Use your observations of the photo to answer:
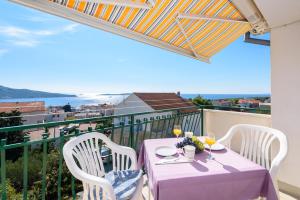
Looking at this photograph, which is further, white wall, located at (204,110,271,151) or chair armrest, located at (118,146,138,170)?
white wall, located at (204,110,271,151)

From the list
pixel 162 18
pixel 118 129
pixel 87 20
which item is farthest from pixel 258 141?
pixel 87 20

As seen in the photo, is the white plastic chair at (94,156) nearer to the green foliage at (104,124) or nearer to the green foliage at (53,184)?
the green foliage at (104,124)

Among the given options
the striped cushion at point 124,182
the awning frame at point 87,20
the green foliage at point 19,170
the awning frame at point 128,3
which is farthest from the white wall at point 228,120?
the green foliage at point 19,170

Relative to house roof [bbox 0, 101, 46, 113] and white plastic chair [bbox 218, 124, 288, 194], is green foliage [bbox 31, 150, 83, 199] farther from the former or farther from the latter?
white plastic chair [bbox 218, 124, 288, 194]

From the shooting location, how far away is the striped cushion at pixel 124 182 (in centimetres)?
189

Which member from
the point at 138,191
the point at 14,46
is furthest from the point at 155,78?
the point at 138,191

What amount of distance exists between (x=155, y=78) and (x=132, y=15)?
42.2 m

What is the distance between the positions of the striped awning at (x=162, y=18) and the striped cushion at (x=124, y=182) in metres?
2.33

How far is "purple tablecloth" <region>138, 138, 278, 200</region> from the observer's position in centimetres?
143

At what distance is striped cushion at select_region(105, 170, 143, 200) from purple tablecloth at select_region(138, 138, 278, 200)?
422 millimetres

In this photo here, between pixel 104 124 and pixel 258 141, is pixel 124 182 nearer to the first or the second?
pixel 104 124

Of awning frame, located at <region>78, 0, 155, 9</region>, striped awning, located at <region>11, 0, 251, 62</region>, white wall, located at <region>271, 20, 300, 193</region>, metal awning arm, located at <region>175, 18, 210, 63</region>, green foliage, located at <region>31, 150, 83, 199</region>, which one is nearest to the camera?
awning frame, located at <region>78, 0, 155, 9</region>

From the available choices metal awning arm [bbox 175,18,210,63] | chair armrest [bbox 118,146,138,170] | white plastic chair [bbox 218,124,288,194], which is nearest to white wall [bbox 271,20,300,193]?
white plastic chair [bbox 218,124,288,194]

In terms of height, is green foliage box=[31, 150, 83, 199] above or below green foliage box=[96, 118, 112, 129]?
below
